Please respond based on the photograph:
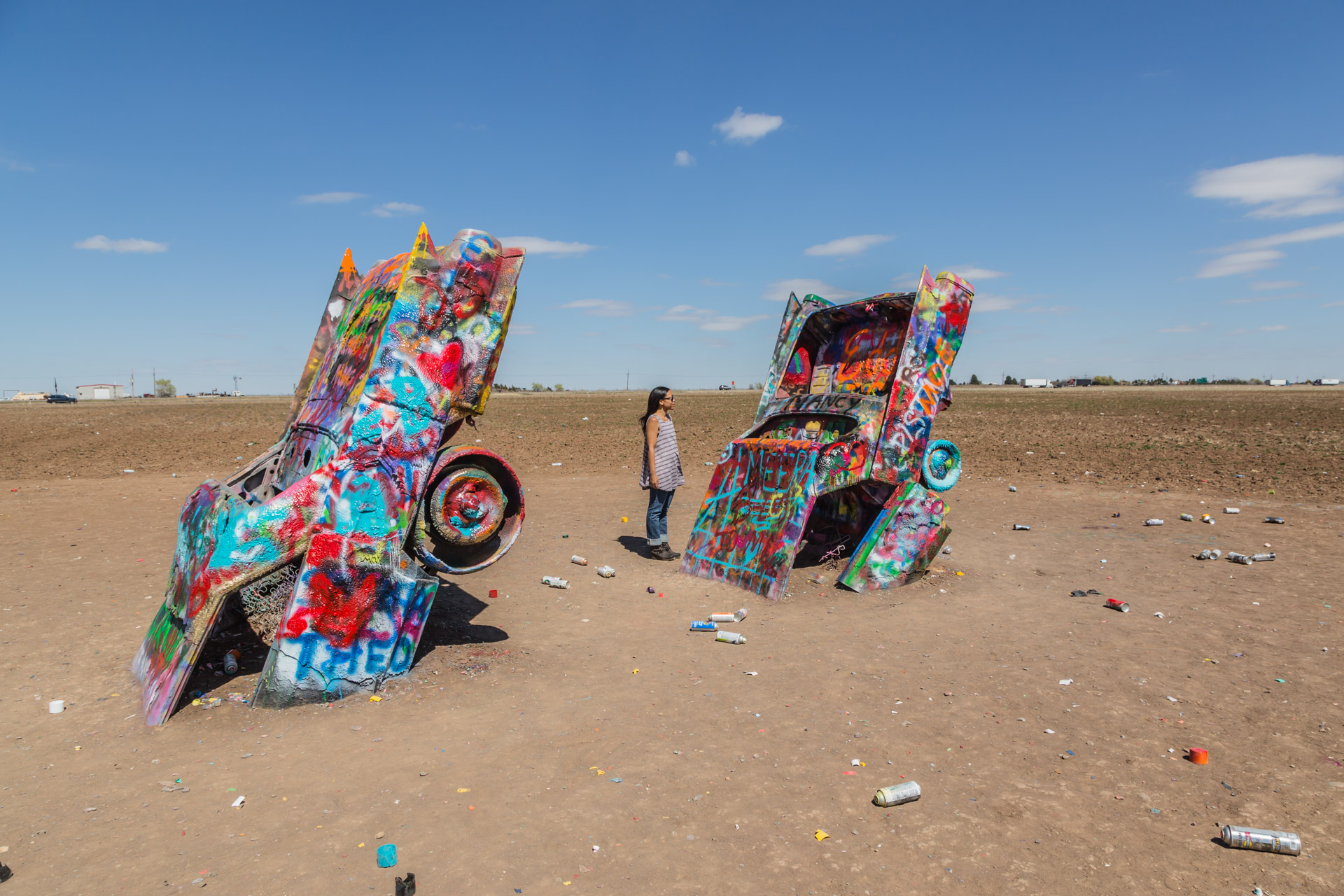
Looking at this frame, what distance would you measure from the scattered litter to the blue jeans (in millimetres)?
4817

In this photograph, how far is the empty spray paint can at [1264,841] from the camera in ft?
9.97

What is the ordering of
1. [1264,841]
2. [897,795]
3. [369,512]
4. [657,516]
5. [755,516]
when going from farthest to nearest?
1. [657,516]
2. [755,516]
3. [369,512]
4. [897,795]
5. [1264,841]

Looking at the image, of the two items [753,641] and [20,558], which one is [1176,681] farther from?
[20,558]

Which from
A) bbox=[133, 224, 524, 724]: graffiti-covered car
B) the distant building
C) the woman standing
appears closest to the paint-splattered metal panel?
the woman standing

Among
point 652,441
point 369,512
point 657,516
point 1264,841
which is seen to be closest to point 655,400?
point 652,441

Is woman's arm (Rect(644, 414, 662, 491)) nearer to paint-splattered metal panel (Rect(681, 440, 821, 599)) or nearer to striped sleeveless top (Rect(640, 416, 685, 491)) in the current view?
striped sleeveless top (Rect(640, 416, 685, 491))

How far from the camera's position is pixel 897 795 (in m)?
3.44

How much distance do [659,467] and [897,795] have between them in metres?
4.88

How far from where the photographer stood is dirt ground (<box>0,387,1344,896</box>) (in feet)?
9.96

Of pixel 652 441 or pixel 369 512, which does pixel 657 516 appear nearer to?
pixel 652 441

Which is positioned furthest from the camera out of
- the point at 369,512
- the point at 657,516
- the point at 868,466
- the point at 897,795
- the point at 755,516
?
the point at 657,516

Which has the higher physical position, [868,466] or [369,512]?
[868,466]

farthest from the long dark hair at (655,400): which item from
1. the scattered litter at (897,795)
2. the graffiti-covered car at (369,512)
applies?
the scattered litter at (897,795)

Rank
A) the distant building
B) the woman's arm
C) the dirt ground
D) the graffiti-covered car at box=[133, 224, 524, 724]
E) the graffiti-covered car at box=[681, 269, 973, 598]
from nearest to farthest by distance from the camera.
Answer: the dirt ground < the graffiti-covered car at box=[133, 224, 524, 724] < the graffiti-covered car at box=[681, 269, 973, 598] < the woman's arm < the distant building
